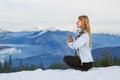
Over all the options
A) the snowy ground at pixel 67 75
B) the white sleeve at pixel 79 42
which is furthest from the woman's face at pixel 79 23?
the snowy ground at pixel 67 75

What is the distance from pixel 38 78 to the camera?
11047 millimetres

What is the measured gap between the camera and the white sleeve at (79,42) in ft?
37.5

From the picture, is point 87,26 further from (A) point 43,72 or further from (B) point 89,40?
(A) point 43,72

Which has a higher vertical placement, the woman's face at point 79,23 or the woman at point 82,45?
the woman's face at point 79,23

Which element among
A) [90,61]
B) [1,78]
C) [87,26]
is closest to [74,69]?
[90,61]

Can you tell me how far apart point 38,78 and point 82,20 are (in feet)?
6.59

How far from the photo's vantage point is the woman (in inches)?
452

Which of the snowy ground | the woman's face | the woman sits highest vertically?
the woman's face

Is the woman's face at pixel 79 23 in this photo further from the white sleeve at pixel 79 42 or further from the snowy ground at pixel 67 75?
the snowy ground at pixel 67 75

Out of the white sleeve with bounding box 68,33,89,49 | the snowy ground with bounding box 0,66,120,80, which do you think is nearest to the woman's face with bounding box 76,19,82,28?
the white sleeve with bounding box 68,33,89,49

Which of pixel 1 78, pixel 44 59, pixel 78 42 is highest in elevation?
pixel 78 42

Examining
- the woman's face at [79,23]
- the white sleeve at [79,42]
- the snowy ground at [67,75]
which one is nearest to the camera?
the snowy ground at [67,75]

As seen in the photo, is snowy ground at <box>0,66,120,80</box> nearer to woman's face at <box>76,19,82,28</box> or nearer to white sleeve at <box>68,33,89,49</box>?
white sleeve at <box>68,33,89,49</box>

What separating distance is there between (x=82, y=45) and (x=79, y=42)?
137mm
